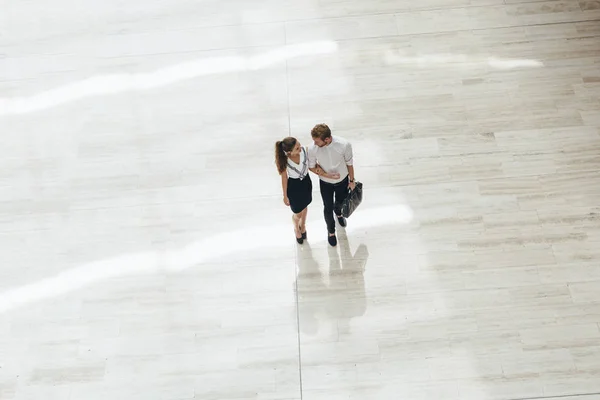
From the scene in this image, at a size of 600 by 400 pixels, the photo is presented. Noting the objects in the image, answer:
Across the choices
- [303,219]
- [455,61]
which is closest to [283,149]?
[303,219]

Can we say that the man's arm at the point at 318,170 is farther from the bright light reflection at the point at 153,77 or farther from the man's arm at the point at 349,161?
the bright light reflection at the point at 153,77

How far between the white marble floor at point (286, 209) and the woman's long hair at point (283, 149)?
1.22 meters

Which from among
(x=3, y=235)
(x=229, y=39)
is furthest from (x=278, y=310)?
(x=229, y=39)

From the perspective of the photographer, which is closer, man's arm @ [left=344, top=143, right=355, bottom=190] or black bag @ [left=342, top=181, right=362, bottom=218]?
man's arm @ [left=344, top=143, right=355, bottom=190]

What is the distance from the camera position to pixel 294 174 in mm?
5082

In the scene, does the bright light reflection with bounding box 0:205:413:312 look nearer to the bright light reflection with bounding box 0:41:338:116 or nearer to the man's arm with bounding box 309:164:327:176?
the man's arm with bounding box 309:164:327:176

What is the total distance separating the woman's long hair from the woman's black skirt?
285 mm

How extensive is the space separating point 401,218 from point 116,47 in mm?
3902

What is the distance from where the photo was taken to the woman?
480cm

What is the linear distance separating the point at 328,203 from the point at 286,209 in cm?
68

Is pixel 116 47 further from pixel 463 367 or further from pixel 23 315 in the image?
pixel 463 367

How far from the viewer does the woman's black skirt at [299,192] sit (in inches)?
204

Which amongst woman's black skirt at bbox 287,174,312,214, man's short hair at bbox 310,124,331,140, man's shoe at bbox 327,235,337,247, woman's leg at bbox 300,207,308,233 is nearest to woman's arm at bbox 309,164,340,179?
woman's black skirt at bbox 287,174,312,214

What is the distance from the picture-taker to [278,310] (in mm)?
5547
